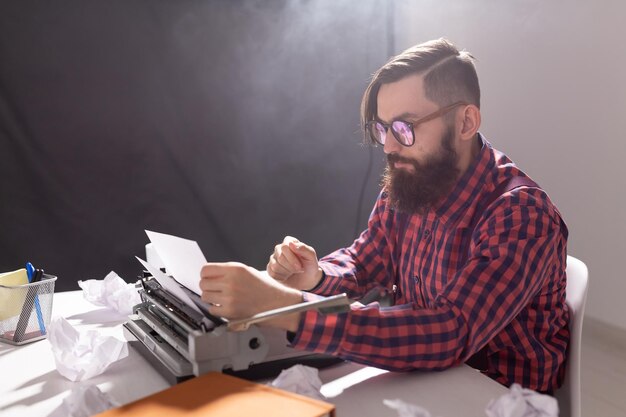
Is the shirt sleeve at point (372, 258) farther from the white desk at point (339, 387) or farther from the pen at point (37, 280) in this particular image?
the pen at point (37, 280)

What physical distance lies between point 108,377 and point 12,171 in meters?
2.03

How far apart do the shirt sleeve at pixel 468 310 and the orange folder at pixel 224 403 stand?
18 cm

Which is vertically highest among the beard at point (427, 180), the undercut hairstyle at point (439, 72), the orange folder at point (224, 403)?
the undercut hairstyle at point (439, 72)

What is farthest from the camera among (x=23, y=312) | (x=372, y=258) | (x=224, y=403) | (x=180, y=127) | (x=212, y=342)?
(x=180, y=127)

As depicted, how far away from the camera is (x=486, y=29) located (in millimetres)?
3146

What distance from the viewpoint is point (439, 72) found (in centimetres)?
137

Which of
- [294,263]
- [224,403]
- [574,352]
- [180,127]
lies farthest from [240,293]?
[180,127]

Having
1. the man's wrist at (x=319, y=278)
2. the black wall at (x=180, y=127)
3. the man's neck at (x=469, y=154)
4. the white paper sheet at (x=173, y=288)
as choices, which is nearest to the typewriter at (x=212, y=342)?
the white paper sheet at (x=173, y=288)

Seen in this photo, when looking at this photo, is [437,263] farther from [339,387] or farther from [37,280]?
[37,280]

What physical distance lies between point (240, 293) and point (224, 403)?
20 centimetres

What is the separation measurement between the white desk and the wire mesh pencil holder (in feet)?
0.23

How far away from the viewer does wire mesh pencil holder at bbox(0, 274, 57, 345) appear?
1.15 m

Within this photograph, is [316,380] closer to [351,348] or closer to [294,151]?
[351,348]

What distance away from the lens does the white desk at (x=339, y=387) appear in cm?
86
